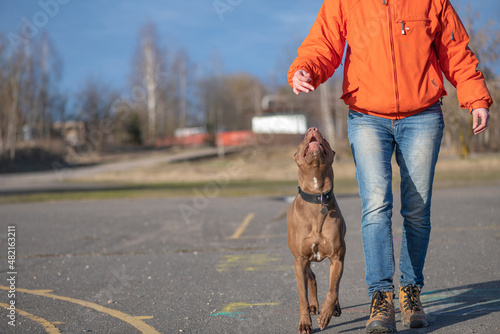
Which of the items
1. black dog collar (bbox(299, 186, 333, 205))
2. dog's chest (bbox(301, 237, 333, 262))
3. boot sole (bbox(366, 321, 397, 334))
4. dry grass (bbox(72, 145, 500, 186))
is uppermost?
black dog collar (bbox(299, 186, 333, 205))

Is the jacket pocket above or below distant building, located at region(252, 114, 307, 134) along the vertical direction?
above

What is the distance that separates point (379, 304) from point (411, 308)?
11.2 inches

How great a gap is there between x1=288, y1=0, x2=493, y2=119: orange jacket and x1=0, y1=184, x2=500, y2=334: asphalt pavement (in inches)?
59.9

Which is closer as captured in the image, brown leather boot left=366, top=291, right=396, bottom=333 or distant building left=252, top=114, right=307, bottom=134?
brown leather boot left=366, top=291, right=396, bottom=333

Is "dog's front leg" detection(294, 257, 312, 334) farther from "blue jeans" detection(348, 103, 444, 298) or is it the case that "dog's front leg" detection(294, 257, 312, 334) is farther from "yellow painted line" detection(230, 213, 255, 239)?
"yellow painted line" detection(230, 213, 255, 239)

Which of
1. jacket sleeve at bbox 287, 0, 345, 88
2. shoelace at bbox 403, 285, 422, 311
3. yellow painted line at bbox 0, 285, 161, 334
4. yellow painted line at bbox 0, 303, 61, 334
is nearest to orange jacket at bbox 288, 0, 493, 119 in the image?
jacket sleeve at bbox 287, 0, 345, 88

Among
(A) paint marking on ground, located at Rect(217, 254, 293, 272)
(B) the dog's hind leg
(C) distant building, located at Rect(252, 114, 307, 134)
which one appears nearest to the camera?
(B) the dog's hind leg

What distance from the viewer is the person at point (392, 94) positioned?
359 cm

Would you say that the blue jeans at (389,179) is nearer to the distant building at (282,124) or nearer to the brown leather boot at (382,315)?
the brown leather boot at (382,315)

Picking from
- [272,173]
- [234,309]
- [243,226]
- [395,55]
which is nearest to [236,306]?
[234,309]

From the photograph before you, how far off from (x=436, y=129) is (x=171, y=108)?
2310 inches

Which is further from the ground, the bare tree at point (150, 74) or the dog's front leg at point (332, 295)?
the bare tree at point (150, 74)

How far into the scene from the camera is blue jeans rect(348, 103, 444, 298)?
11.9 feet

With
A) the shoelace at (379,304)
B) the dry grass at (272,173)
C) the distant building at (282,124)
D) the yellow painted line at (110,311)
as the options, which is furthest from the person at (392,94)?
the distant building at (282,124)
